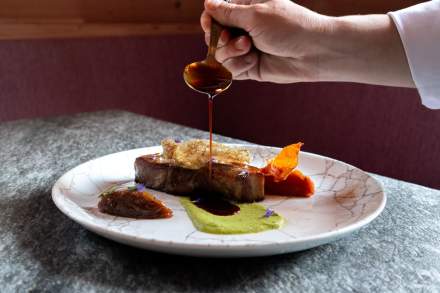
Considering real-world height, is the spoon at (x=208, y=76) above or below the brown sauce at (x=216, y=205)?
above

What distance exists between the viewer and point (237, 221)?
37.4 inches

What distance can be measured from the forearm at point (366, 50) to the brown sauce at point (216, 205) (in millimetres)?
557

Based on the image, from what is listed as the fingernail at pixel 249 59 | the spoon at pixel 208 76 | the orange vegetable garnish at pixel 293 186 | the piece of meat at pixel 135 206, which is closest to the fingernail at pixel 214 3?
the spoon at pixel 208 76

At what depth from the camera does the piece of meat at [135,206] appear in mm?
959

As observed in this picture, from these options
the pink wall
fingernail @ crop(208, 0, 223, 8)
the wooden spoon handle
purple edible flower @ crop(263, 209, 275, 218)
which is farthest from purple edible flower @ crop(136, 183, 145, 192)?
the pink wall

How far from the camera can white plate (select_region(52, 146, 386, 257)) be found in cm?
73

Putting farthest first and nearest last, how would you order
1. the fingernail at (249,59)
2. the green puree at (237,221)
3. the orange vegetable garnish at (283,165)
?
the fingernail at (249,59), the orange vegetable garnish at (283,165), the green puree at (237,221)

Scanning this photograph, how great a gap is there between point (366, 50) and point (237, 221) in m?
0.65

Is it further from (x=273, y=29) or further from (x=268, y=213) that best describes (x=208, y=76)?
(x=268, y=213)

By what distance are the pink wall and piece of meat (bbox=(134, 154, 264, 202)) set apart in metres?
1.63

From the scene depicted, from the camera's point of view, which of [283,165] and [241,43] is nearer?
[283,165]

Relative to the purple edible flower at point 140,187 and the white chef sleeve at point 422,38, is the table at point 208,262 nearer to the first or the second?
the purple edible flower at point 140,187

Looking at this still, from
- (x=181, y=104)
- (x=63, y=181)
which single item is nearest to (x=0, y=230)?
(x=63, y=181)

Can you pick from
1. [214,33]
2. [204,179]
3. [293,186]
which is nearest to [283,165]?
[293,186]
